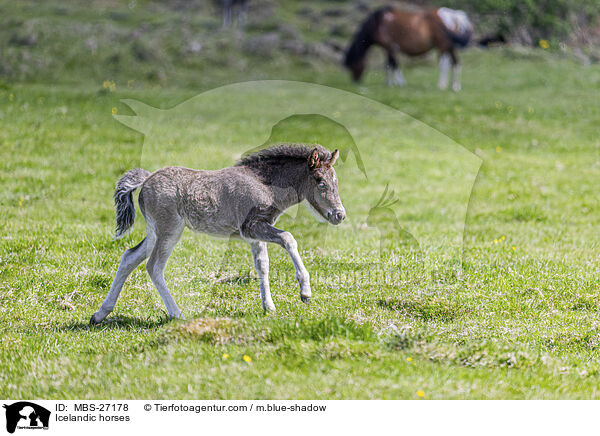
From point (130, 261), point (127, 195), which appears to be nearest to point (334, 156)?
point (127, 195)

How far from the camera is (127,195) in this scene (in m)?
7.27

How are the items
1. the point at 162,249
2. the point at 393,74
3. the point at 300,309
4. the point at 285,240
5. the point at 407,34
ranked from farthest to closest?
1. the point at 407,34
2. the point at 393,74
3. the point at 300,309
4. the point at 162,249
5. the point at 285,240

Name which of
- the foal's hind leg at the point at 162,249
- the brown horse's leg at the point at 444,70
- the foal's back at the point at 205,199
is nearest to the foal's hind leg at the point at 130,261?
the foal's hind leg at the point at 162,249

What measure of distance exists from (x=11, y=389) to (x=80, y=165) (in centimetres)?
1021

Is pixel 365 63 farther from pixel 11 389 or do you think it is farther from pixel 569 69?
pixel 11 389

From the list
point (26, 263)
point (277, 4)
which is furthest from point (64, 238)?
point (277, 4)

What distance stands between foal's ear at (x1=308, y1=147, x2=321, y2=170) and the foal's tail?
181 cm

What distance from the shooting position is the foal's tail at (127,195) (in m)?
7.22

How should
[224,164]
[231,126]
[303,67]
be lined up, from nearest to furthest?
[224,164] < [231,126] < [303,67]

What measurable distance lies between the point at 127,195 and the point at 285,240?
6.30 feet

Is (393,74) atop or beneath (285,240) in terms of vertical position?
beneath

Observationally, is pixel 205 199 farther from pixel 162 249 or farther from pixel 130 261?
pixel 130 261

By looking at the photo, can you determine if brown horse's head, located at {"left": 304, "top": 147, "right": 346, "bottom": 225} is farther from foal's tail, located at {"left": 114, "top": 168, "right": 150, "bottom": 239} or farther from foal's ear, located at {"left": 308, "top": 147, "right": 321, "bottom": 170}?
foal's tail, located at {"left": 114, "top": 168, "right": 150, "bottom": 239}

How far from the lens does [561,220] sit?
14195 millimetres
